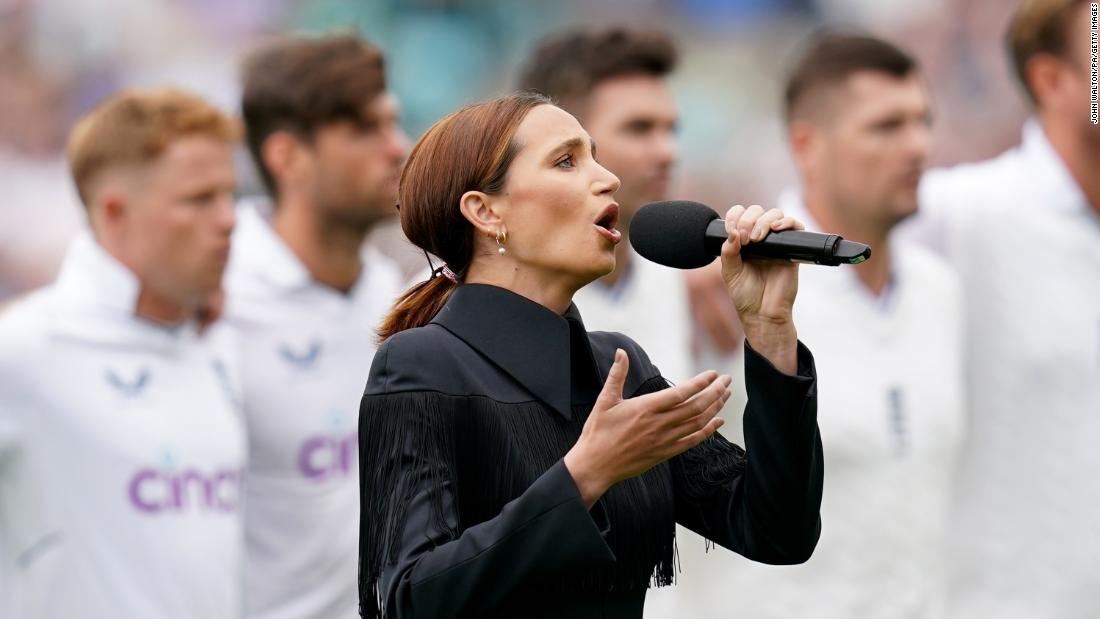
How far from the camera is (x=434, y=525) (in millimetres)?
2668

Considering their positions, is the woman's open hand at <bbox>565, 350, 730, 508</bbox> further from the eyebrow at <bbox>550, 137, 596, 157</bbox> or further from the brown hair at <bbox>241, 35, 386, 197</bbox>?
the brown hair at <bbox>241, 35, 386, 197</bbox>

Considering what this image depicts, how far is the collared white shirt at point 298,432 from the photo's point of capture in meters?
5.77

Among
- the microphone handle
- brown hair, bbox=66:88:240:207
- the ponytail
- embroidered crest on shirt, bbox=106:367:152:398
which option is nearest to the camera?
the microphone handle

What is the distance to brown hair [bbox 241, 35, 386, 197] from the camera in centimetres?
641

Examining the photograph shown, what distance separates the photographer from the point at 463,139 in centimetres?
299

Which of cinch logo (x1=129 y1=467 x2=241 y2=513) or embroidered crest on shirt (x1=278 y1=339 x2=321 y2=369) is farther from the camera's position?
embroidered crest on shirt (x1=278 y1=339 x2=321 y2=369)

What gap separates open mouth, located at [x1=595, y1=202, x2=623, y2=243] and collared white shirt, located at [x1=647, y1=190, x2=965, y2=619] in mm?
2703

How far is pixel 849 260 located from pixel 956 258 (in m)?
3.86

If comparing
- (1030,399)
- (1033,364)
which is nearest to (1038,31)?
(1033,364)

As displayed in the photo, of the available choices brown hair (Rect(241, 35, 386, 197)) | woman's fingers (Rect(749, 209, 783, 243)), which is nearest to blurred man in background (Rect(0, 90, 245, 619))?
brown hair (Rect(241, 35, 386, 197))

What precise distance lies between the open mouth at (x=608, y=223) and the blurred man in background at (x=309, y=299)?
265cm

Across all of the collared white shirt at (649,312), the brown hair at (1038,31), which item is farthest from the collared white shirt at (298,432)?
the brown hair at (1038,31)

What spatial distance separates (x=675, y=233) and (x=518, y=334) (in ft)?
1.00

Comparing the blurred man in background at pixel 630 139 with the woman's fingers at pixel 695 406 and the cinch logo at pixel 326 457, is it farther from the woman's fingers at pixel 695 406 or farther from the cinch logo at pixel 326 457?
the woman's fingers at pixel 695 406
